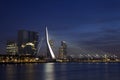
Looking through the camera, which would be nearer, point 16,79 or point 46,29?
point 16,79

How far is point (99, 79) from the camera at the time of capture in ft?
96.7

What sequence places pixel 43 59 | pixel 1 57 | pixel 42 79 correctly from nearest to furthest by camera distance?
1. pixel 42 79
2. pixel 1 57
3. pixel 43 59

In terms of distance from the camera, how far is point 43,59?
Result: 13562 centimetres

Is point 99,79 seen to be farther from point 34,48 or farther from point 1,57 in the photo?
point 34,48

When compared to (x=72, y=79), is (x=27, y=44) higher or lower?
higher

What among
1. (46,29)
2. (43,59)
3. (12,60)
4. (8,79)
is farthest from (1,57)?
(8,79)

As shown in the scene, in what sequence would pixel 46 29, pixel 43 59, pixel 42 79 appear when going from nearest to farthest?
pixel 42 79
pixel 46 29
pixel 43 59

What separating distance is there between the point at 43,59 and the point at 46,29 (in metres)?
65.7

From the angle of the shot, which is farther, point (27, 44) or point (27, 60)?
point (27, 44)

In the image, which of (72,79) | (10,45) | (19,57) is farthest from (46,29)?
(10,45)

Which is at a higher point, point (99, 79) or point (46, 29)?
point (46, 29)

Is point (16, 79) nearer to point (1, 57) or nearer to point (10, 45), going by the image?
point (1, 57)

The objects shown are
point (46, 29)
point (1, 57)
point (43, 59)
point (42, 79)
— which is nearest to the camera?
point (42, 79)

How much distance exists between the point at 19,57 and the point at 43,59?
20.2 m
